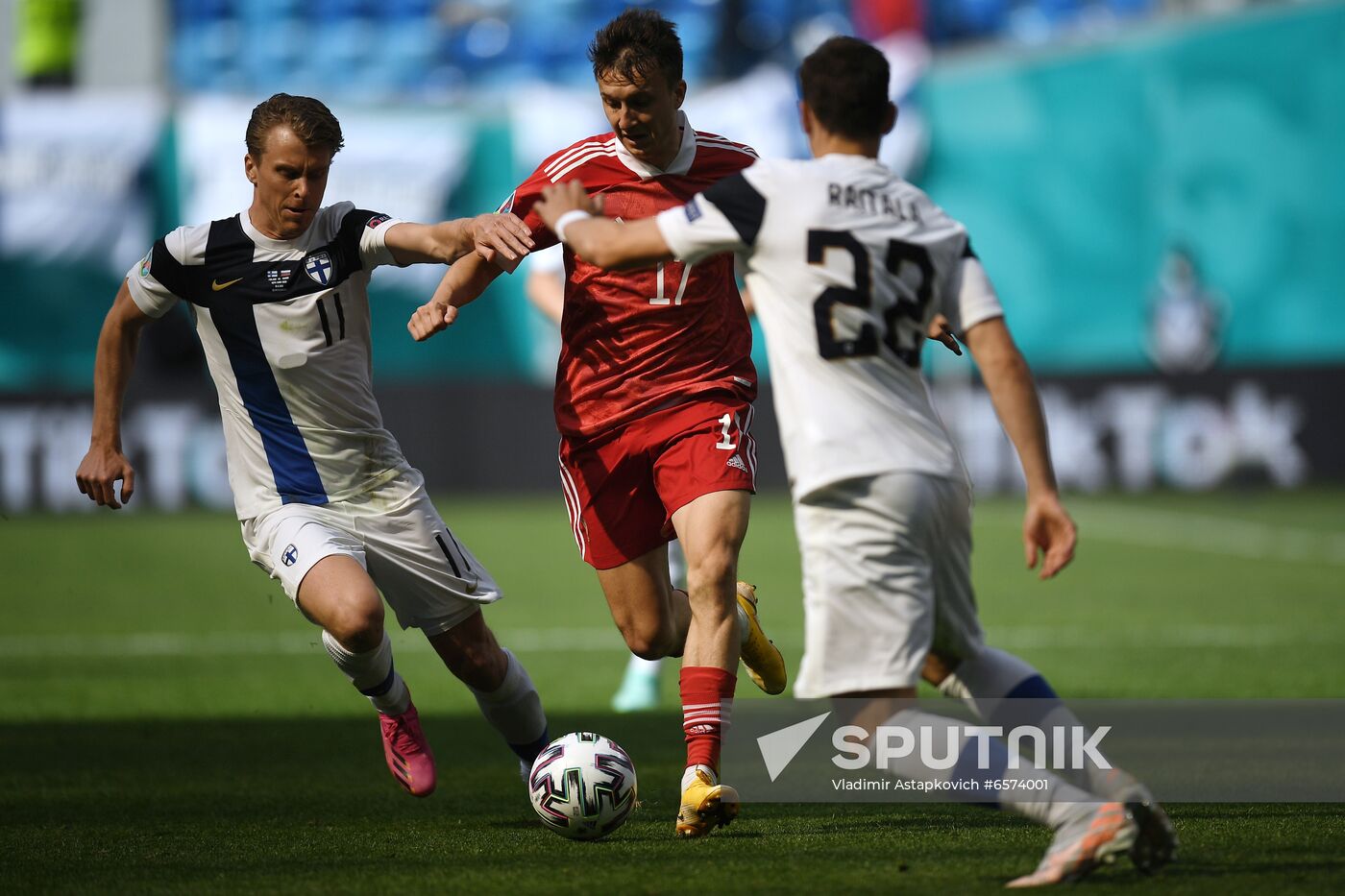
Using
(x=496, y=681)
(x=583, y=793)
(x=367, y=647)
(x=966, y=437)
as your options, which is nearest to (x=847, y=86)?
(x=583, y=793)

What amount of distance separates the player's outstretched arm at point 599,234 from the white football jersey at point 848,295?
83 millimetres

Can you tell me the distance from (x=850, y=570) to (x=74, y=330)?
79.2 feet

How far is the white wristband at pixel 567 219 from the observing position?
4.70 m

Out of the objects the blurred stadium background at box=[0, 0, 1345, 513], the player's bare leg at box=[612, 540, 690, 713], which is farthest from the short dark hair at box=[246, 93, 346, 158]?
the blurred stadium background at box=[0, 0, 1345, 513]

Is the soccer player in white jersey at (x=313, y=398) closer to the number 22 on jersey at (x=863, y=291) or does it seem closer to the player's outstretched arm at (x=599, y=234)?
the player's outstretched arm at (x=599, y=234)

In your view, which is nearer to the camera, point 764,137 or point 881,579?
point 881,579

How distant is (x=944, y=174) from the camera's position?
27.2m

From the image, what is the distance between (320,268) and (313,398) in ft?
1.40

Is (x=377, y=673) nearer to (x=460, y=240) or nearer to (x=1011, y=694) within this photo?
(x=460, y=240)

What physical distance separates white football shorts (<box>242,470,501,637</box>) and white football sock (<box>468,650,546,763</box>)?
27cm

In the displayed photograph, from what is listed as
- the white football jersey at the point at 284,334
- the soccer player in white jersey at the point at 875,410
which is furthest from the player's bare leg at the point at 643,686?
the soccer player in white jersey at the point at 875,410

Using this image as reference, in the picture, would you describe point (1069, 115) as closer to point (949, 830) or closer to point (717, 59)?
point (717, 59)

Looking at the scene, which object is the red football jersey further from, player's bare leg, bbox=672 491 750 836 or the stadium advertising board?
the stadium advertising board

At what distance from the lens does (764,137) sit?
25922mm
